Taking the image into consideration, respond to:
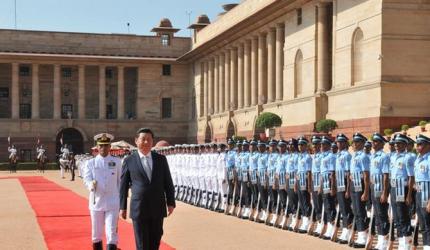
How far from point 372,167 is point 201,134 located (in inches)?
2224

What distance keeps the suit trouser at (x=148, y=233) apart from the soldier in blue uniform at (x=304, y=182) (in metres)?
7.27

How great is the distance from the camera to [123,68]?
7700 cm

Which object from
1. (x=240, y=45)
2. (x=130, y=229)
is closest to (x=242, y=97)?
(x=240, y=45)

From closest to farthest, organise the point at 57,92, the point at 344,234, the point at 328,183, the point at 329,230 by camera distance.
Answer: the point at 344,234
the point at 328,183
the point at 329,230
the point at 57,92

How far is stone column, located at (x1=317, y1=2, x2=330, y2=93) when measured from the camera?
42500mm

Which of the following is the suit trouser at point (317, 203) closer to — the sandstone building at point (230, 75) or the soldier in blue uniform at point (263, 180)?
the soldier in blue uniform at point (263, 180)

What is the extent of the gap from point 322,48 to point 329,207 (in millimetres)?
27556

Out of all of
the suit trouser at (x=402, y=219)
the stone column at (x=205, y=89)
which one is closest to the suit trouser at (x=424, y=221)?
the suit trouser at (x=402, y=219)

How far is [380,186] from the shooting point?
14016 mm

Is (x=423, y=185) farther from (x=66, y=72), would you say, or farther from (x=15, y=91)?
(x=66, y=72)

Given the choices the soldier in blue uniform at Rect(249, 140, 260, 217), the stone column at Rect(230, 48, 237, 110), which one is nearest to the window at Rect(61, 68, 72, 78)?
the stone column at Rect(230, 48, 237, 110)

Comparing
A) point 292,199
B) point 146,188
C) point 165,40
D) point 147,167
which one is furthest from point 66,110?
point 146,188

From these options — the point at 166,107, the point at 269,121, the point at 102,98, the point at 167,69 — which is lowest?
the point at 269,121

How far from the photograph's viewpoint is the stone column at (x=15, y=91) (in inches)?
2904
